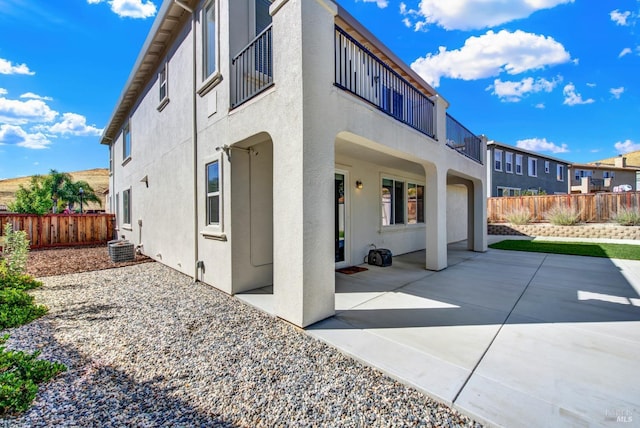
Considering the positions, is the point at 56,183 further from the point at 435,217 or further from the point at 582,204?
the point at 582,204

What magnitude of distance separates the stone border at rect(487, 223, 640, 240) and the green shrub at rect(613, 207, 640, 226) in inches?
15.6

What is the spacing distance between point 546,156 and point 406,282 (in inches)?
1149

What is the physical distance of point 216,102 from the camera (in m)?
5.48

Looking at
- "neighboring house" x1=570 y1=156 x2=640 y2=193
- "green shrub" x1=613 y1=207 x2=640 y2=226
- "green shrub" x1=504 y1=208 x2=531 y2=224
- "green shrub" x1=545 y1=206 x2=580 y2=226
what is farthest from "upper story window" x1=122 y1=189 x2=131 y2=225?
"neighboring house" x1=570 y1=156 x2=640 y2=193

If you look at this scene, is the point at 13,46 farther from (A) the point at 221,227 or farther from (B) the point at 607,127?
(B) the point at 607,127

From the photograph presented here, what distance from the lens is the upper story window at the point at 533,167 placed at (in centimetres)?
2505

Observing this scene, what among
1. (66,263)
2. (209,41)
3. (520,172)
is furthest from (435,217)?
(520,172)

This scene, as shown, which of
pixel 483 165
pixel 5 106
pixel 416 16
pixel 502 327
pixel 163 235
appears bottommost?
pixel 502 327

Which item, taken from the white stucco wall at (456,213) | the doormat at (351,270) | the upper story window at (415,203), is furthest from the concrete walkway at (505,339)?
the white stucco wall at (456,213)

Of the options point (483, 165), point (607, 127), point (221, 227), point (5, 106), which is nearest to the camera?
point (221, 227)

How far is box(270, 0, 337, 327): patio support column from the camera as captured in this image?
3.52 metres

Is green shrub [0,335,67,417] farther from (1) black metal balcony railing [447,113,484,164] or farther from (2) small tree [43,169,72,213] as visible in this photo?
(2) small tree [43,169,72,213]

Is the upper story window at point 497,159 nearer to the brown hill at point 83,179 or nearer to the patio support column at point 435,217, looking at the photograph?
the patio support column at point 435,217

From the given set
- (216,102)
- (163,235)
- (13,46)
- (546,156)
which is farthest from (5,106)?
(546,156)
